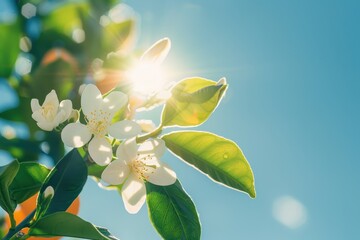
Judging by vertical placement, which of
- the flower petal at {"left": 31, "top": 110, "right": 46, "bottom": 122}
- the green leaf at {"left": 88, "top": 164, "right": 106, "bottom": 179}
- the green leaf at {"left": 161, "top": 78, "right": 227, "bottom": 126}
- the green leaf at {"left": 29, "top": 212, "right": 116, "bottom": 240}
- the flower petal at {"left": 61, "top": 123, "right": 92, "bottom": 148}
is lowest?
the green leaf at {"left": 88, "top": 164, "right": 106, "bottom": 179}

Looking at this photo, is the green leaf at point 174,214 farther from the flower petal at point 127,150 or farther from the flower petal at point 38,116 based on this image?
the flower petal at point 38,116

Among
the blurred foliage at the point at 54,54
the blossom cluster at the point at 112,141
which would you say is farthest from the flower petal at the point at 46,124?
the blurred foliage at the point at 54,54

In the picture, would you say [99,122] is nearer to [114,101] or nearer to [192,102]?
[114,101]

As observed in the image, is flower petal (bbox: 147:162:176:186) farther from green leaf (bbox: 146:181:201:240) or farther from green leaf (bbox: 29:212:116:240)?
green leaf (bbox: 29:212:116:240)

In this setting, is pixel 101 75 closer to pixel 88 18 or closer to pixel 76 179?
pixel 88 18

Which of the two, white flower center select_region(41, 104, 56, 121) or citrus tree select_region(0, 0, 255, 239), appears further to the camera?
white flower center select_region(41, 104, 56, 121)

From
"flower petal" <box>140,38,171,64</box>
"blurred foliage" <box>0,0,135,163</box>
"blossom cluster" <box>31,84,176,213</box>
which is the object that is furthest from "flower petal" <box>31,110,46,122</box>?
"blurred foliage" <box>0,0,135,163</box>
